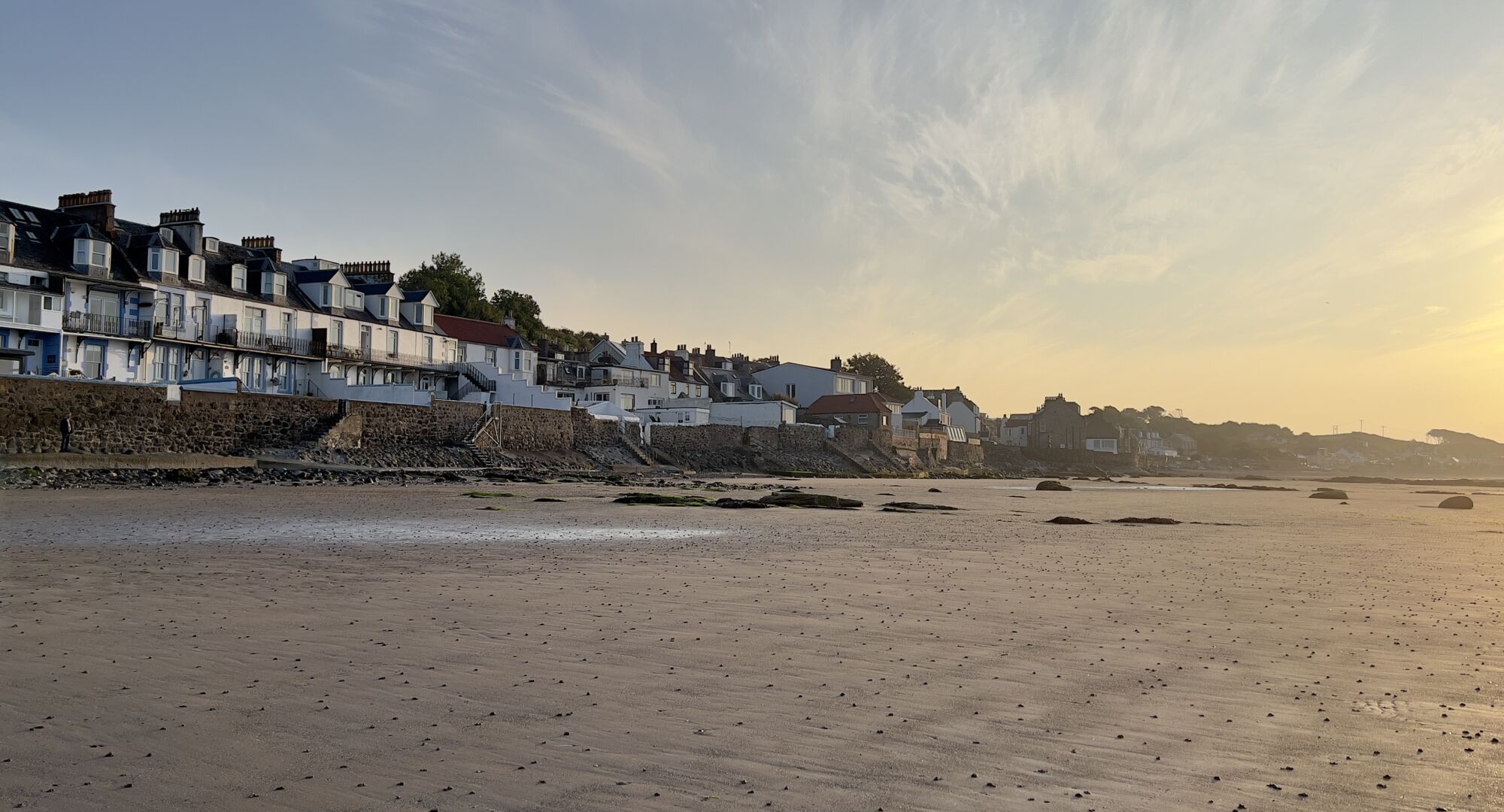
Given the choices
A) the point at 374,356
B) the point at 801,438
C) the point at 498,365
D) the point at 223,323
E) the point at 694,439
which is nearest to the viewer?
the point at 223,323

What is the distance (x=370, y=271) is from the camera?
6388 centimetres

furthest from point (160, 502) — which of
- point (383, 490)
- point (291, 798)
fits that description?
point (291, 798)

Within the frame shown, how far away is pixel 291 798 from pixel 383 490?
27.6 metres

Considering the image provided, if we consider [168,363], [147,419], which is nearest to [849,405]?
[168,363]

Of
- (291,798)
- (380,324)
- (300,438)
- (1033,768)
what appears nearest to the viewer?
(291,798)

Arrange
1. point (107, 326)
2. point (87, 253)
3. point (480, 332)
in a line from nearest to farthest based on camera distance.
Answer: point (87, 253) → point (107, 326) → point (480, 332)

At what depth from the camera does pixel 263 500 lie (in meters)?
24.8

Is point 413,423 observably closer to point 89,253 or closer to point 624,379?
point 89,253

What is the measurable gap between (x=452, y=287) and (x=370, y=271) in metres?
20.1

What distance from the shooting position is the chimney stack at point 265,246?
186 ft

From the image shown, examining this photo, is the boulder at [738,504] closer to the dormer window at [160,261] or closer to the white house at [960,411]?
the dormer window at [160,261]

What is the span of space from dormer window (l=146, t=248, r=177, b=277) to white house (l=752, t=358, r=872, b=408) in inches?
2502

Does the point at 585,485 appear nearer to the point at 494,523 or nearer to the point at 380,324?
the point at 494,523

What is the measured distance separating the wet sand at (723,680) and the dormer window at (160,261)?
36698 millimetres
